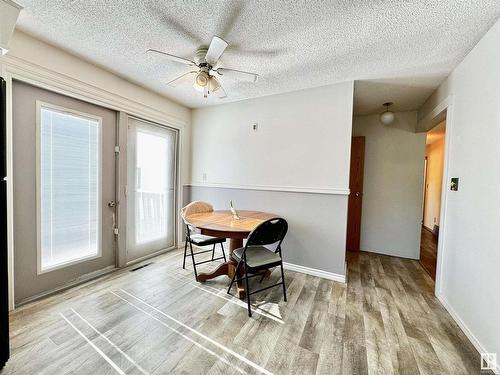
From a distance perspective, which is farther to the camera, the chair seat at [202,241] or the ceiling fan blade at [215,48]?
the chair seat at [202,241]

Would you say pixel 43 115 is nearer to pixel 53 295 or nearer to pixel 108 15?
pixel 108 15

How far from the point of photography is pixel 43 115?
2.01 m

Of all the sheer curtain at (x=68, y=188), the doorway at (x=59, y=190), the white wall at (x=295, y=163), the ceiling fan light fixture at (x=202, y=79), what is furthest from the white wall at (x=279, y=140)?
the sheer curtain at (x=68, y=188)

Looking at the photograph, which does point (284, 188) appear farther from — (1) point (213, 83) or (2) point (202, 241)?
(1) point (213, 83)

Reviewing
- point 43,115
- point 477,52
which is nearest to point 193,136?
point 43,115

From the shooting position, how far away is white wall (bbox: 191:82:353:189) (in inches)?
101

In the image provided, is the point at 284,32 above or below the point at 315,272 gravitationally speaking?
above

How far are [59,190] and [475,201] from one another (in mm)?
3835

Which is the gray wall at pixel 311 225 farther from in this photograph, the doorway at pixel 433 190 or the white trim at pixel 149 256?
the doorway at pixel 433 190

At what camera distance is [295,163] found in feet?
9.29

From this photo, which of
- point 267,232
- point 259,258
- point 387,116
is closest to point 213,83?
point 267,232

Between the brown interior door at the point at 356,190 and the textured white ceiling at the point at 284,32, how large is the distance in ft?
4.45

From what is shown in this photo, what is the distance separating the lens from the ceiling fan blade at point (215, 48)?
152cm

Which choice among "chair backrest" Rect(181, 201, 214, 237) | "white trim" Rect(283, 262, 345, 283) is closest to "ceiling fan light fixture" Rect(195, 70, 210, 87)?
"chair backrest" Rect(181, 201, 214, 237)
